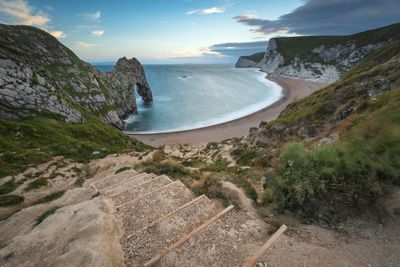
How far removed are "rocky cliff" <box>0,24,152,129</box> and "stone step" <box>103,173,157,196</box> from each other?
67.1ft

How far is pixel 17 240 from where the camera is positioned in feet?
23.7

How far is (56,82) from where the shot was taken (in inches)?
1618

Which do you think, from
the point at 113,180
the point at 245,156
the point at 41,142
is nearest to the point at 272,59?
the point at 245,156

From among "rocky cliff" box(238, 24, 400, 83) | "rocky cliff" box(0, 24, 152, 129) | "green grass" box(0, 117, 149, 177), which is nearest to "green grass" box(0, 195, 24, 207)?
"green grass" box(0, 117, 149, 177)

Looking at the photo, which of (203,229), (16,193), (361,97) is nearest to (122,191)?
(203,229)

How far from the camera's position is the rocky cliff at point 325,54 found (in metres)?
103

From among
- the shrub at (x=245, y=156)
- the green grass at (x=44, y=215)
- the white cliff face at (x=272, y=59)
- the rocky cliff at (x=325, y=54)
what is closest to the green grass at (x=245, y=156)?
the shrub at (x=245, y=156)

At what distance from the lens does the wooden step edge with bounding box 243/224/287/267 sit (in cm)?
513

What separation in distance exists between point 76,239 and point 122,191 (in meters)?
3.46

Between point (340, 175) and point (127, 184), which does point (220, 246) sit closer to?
point (340, 175)

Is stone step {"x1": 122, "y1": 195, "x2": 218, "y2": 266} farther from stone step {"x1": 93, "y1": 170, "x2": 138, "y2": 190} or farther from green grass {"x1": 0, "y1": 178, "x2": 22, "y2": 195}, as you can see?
green grass {"x1": 0, "y1": 178, "x2": 22, "y2": 195}

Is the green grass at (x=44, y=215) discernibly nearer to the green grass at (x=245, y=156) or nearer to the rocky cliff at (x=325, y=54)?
the green grass at (x=245, y=156)

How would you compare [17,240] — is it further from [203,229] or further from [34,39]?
[34,39]

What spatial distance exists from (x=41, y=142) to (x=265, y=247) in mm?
23582
